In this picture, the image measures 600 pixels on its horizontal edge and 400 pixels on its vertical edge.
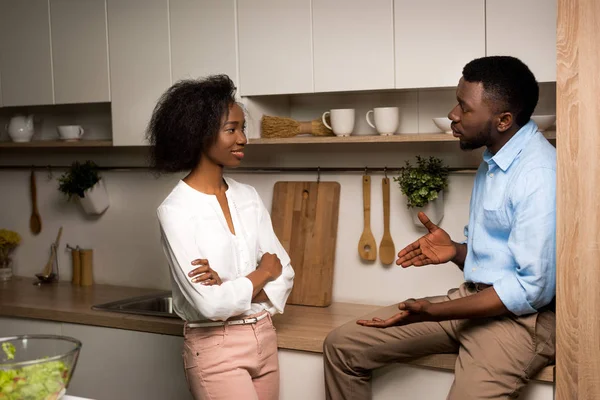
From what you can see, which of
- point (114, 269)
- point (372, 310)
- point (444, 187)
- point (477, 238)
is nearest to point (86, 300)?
point (114, 269)

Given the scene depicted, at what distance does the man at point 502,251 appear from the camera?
215cm

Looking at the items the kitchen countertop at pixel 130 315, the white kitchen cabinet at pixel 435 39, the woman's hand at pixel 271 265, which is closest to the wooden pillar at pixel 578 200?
the kitchen countertop at pixel 130 315

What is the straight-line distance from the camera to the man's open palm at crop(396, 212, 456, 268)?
2455 millimetres

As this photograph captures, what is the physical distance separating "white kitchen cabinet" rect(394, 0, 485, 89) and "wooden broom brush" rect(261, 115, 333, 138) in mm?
400

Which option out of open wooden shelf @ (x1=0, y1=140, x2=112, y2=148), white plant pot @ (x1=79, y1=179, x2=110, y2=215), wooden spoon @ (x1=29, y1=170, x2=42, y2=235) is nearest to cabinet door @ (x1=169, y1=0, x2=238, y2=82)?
open wooden shelf @ (x1=0, y1=140, x2=112, y2=148)

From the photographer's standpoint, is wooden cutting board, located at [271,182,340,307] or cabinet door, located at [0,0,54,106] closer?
wooden cutting board, located at [271,182,340,307]

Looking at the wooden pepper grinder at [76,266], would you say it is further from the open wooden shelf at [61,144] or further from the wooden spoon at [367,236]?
the wooden spoon at [367,236]

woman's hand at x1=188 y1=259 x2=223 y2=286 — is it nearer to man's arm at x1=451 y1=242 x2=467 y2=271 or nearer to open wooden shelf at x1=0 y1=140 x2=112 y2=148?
man's arm at x1=451 y1=242 x2=467 y2=271

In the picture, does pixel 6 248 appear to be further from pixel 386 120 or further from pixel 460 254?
pixel 460 254

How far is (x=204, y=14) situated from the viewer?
3096 millimetres

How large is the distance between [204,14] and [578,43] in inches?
62.9

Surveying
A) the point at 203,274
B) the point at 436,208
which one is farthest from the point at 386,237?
the point at 203,274

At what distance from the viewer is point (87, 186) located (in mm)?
3680

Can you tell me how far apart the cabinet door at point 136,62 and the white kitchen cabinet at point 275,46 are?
0.37 metres
